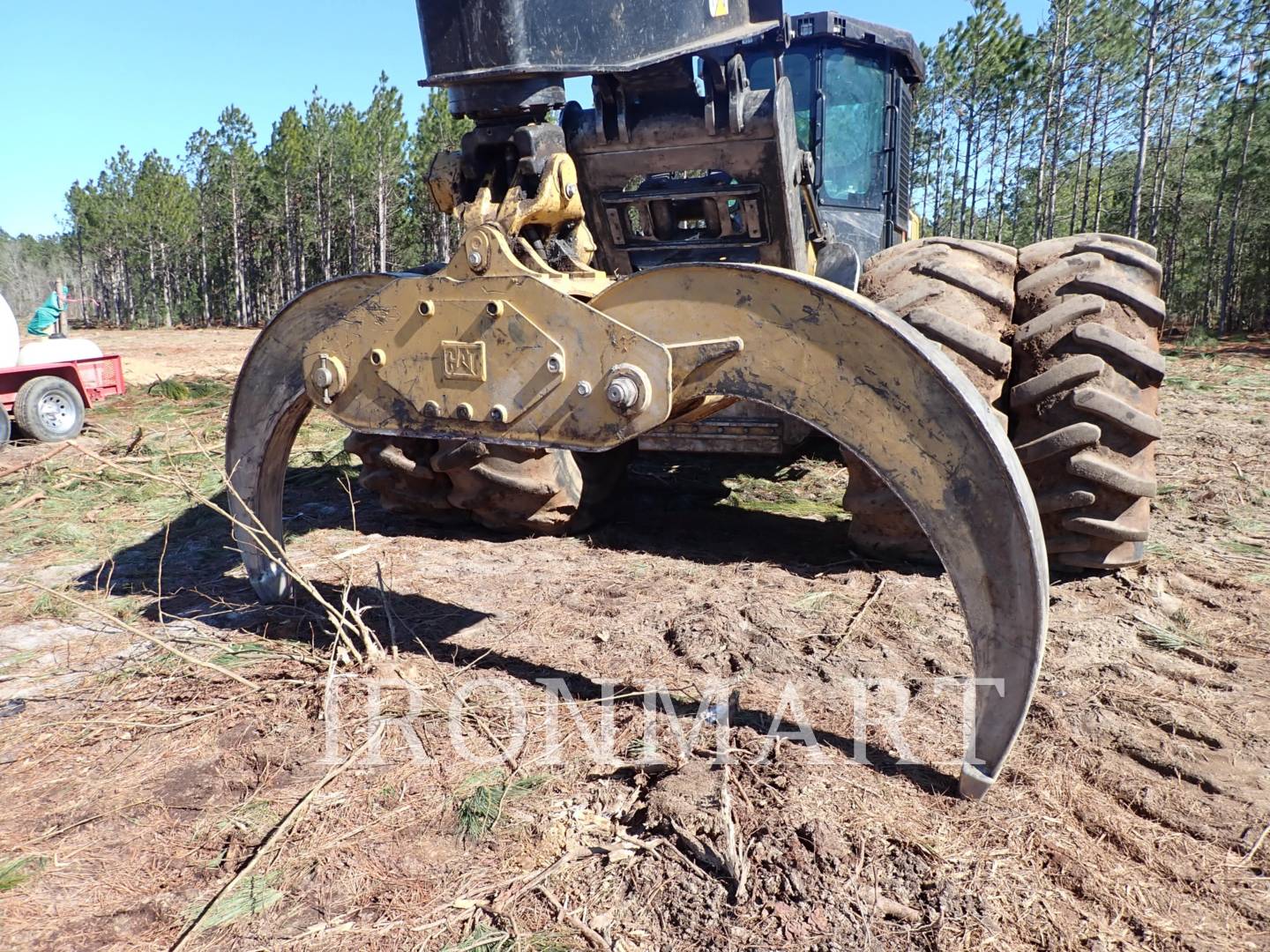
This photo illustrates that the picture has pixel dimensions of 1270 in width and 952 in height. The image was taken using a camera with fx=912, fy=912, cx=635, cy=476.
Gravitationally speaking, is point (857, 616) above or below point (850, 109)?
below

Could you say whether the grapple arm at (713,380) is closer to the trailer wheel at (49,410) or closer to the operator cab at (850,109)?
the operator cab at (850,109)

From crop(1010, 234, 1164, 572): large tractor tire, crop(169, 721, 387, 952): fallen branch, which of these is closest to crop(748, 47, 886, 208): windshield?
crop(1010, 234, 1164, 572): large tractor tire

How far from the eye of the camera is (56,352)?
32.0 feet

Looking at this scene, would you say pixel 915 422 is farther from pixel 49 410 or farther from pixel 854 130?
pixel 49 410

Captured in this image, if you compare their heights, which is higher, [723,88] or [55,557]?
[723,88]

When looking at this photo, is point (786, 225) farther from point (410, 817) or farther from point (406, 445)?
point (410, 817)

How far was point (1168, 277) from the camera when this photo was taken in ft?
101

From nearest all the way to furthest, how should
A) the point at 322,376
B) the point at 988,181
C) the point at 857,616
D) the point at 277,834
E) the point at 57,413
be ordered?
the point at 277,834 → the point at 322,376 → the point at 857,616 → the point at 57,413 → the point at 988,181

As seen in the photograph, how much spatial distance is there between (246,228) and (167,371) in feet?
124

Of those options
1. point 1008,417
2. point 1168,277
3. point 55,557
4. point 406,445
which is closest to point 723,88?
point 1008,417

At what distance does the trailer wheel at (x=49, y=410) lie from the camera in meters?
9.12

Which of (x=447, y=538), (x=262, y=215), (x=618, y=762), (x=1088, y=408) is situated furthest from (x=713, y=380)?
(x=262, y=215)

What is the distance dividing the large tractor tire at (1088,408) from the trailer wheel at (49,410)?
892 cm

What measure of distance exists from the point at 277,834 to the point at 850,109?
4874 millimetres
